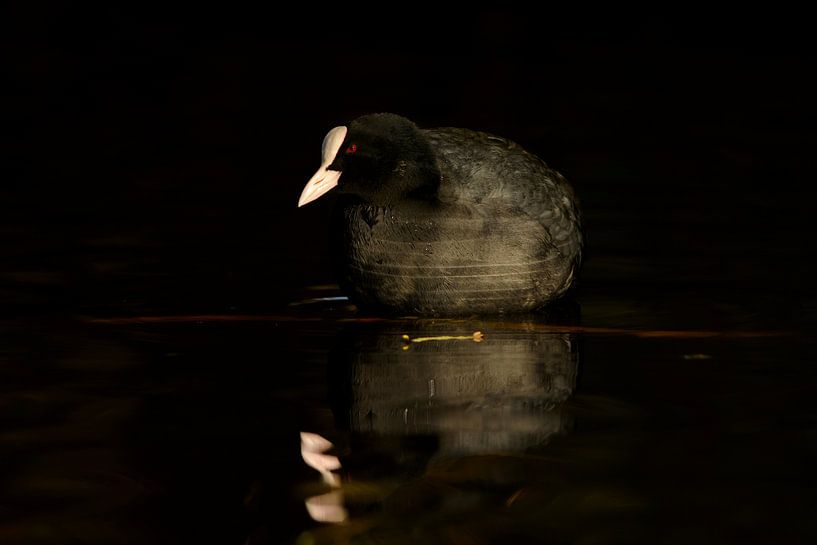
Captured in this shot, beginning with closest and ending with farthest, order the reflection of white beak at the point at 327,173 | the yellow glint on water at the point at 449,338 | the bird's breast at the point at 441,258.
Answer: the yellow glint on water at the point at 449,338 < the bird's breast at the point at 441,258 < the reflection of white beak at the point at 327,173

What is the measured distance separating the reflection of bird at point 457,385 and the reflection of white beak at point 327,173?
1.76 ft

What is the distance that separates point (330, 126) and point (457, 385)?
7064mm

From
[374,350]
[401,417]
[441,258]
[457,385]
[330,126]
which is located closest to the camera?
[401,417]

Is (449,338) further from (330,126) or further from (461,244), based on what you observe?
(330,126)

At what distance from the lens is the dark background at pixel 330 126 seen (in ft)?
23.8

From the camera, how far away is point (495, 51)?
1642 centimetres

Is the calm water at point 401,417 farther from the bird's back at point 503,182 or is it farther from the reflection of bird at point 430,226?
the bird's back at point 503,182

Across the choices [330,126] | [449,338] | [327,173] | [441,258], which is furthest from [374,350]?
[330,126]

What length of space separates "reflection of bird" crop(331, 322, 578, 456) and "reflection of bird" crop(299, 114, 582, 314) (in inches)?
6.7

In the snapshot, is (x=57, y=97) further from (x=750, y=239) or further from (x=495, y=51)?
(x=750, y=239)

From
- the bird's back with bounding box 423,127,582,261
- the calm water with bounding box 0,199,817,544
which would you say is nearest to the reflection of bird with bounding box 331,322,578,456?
the calm water with bounding box 0,199,817,544

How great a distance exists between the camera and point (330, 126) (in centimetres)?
1209

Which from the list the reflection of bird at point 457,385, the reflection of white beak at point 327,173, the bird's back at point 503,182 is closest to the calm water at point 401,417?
the reflection of bird at point 457,385

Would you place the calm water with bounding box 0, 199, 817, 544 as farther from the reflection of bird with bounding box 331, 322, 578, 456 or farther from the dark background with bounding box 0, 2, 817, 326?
the dark background with bounding box 0, 2, 817, 326
